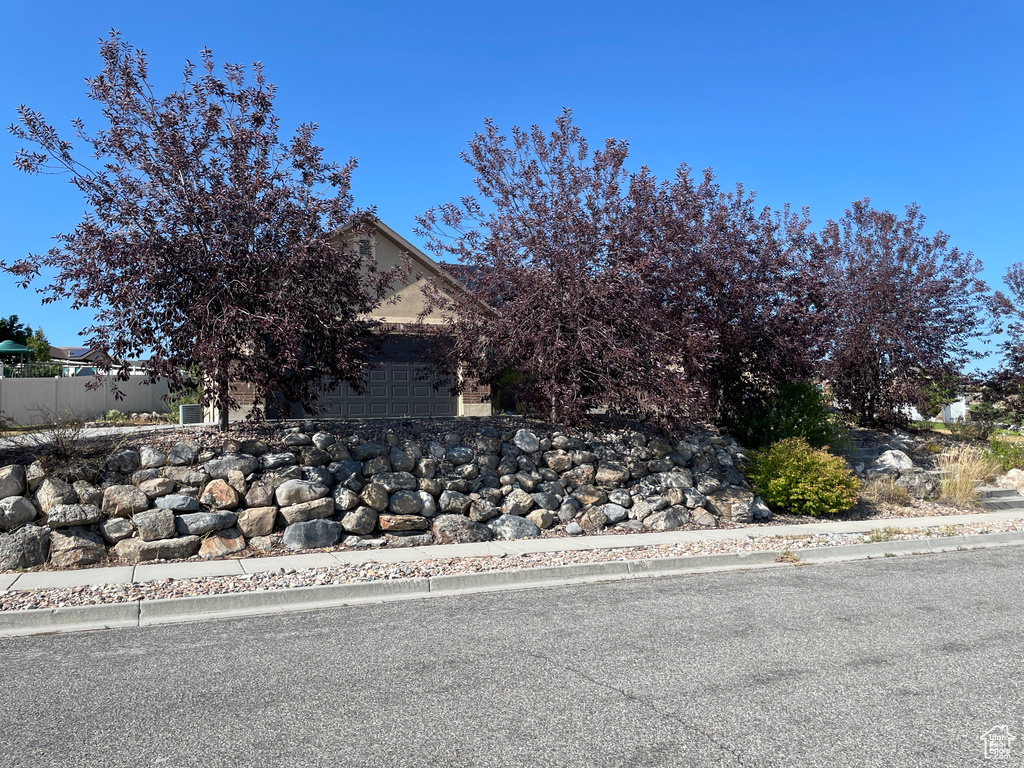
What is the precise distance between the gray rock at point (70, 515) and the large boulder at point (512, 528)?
16.3ft

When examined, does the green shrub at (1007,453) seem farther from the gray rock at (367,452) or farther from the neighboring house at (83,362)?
the neighboring house at (83,362)

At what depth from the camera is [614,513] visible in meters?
11.7

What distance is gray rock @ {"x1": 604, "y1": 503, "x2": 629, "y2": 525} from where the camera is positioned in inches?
459

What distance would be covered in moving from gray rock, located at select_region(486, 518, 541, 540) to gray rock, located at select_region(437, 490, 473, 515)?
409mm

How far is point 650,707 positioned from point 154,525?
6807 mm

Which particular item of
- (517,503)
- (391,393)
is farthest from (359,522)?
(391,393)

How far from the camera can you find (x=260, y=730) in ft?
14.2

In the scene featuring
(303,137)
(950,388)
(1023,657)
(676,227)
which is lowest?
(1023,657)

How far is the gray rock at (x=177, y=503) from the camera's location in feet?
30.8

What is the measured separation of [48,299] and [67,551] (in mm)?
3306

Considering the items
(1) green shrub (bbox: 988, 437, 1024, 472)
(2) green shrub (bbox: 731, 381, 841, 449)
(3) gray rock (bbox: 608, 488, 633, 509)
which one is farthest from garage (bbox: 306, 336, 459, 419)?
(1) green shrub (bbox: 988, 437, 1024, 472)

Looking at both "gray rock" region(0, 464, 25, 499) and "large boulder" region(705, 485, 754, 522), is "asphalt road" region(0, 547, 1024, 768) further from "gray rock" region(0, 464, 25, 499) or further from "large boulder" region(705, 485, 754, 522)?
"large boulder" region(705, 485, 754, 522)

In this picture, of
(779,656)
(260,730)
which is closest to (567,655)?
(779,656)

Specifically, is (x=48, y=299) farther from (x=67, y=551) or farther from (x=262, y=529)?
(x=262, y=529)
